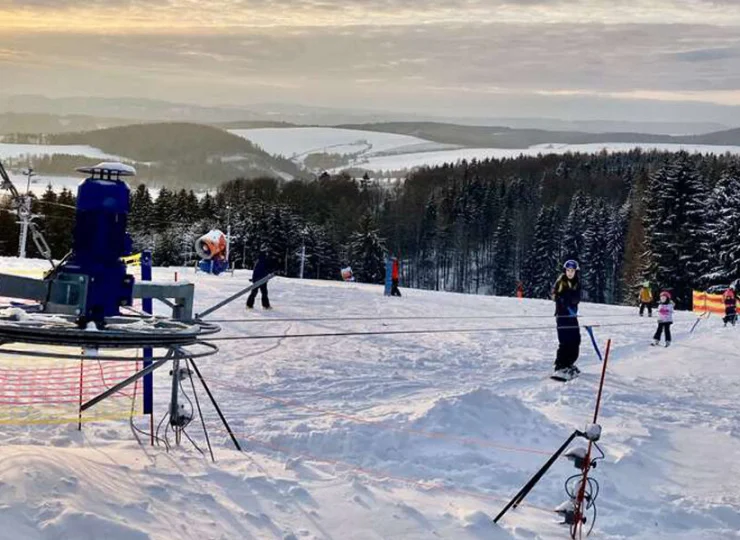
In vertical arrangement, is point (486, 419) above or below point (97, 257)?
below

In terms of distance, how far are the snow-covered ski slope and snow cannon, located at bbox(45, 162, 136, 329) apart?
147 centimetres

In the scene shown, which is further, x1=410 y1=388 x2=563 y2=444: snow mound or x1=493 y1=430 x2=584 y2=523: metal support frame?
x1=410 y1=388 x2=563 y2=444: snow mound

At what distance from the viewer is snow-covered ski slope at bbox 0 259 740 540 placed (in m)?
5.91

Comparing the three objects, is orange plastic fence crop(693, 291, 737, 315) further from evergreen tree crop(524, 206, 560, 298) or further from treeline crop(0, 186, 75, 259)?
evergreen tree crop(524, 206, 560, 298)

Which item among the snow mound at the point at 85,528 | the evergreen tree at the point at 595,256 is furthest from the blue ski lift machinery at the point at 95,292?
the evergreen tree at the point at 595,256

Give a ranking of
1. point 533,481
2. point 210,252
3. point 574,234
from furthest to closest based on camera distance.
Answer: point 574,234
point 210,252
point 533,481

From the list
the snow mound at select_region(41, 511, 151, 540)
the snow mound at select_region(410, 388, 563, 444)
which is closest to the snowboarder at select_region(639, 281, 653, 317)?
the snow mound at select_region(410, 388, 563, 444)

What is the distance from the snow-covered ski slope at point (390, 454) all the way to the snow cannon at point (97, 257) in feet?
4.82

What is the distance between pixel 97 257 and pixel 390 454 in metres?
4.50

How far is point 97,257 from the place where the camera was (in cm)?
530

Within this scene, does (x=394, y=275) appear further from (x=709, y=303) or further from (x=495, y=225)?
(x=495, y=225)

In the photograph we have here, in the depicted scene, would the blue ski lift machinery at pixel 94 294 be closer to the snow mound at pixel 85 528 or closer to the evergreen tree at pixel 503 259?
the snow mound at pixel 85 528

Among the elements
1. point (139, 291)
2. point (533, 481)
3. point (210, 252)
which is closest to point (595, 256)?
point (210, 252)

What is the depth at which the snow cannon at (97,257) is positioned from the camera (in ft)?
16.5
